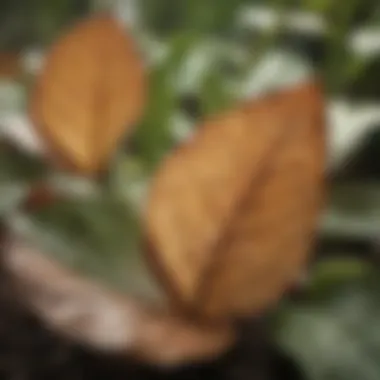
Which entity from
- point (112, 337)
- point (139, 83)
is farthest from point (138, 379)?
point (139, 83)

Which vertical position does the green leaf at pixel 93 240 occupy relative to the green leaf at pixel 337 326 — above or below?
above

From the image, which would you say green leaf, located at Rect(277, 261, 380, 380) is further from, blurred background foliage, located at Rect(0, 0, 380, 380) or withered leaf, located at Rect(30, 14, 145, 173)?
withered leaf, located at Rect(30, 14, 145, 173)

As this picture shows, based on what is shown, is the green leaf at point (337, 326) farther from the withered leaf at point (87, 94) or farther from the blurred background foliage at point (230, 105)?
the withered leaf at point (87, 94)

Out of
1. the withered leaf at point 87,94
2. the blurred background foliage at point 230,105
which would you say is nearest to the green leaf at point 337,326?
the blurred background foliage at point 230,105

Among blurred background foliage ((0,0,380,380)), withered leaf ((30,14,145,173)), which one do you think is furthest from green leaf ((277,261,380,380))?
withered leaf ((30,14,145,173))

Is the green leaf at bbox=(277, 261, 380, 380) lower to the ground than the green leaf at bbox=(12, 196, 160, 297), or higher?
lower
